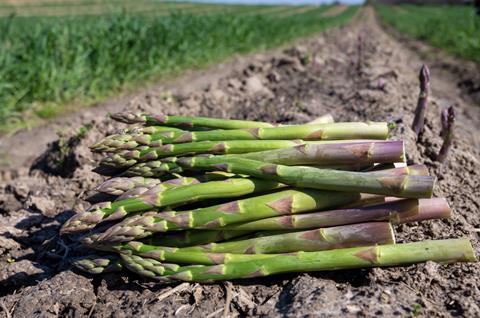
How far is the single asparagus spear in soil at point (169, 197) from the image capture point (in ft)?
8.84

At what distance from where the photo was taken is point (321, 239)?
270cm

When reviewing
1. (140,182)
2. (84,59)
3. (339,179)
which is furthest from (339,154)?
(84,59)

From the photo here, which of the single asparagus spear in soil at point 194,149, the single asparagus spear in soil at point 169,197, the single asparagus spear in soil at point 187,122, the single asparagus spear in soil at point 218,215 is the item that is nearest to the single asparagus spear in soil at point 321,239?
the single asparagus spear in soil at point 218,215

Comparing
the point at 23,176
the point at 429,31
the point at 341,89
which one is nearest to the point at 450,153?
the point at 341,89

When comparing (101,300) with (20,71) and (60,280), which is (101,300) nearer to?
(60,280)

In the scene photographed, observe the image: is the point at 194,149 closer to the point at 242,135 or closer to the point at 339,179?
the point at 242,135

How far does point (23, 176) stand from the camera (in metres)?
5.42

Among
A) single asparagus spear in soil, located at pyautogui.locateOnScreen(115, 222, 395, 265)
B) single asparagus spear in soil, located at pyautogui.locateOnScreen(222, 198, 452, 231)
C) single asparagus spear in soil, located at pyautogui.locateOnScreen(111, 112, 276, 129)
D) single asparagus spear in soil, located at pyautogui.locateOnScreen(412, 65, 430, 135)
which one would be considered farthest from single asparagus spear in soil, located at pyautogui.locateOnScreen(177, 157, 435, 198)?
single asparagus spear in soil, located at pyautogui.locateOnScreen(412, 65, 430, 135)

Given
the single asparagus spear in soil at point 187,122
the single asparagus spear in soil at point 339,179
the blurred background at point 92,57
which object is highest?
the single asparagus spear in soil at point 187,122

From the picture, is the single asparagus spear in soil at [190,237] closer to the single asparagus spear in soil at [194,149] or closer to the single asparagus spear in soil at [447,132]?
the single asparagus spear in soil at [194,149]

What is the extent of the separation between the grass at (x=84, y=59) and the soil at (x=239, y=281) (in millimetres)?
1000

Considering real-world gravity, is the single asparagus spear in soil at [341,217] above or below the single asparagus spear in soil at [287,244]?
above

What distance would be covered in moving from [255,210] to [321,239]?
41 centimetres

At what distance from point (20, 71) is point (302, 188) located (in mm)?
6631
